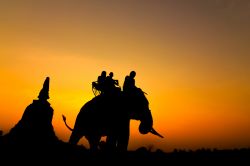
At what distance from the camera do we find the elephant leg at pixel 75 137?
1839 cm

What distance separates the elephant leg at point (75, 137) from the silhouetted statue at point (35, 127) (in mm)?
6518

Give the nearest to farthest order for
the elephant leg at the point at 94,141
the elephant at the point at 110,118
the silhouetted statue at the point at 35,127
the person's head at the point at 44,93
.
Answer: the silhouetted statue at the point at 35,127, the person's head at the point at 44,93, the elephant at the point at 110,118, the elephant leg at the point at 94,141

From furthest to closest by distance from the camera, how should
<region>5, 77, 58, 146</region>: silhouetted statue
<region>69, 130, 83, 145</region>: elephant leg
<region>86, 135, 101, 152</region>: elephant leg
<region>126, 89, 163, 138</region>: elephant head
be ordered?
<region>69, 130, 83, 145</region>: elephant leg → <region>126, 89, 163, 138</region>: elephant head → <region>86, 135, 101, 152</region>: elephant leg → <region>5, 77, 58, 146</region>: silhouetted statue

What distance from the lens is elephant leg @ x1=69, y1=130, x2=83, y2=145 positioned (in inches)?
724

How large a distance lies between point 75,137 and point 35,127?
6893mm

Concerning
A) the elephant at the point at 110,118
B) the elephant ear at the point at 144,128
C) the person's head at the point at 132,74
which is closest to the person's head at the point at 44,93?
the elephant at the point at 110,118

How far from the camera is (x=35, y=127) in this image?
11672mm

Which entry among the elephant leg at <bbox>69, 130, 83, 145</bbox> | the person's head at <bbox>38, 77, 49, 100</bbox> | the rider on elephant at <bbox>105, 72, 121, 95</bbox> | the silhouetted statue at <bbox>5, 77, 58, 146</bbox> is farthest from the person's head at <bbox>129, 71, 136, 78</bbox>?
the silhouetted statue at <bbox>5, 77, 58, 146</bbox>

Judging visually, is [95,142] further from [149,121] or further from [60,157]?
[60,157]

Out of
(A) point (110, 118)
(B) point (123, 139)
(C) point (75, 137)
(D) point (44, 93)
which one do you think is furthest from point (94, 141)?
(D) point (44, 93)

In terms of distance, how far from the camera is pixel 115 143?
17250mm

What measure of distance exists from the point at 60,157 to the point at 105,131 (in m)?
6.37

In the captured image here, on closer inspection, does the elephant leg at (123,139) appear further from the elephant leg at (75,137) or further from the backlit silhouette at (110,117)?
the elephant leg at (75,137)

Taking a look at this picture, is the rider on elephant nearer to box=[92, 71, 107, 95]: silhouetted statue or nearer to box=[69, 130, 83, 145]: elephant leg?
box=[92, 71, 107, 95]: silhouetted statue
